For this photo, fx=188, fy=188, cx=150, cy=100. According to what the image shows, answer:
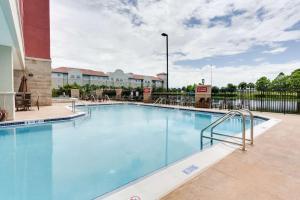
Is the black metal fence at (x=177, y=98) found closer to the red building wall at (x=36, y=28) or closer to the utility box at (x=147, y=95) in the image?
the utility box at (x=147, y=95)

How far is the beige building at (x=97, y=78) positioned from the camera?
45219 mm

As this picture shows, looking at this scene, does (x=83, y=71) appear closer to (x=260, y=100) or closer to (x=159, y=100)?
(x=159, y=100)

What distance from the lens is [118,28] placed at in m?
13.1

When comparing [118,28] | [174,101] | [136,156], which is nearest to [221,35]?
[174,101]

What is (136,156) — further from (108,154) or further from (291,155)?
(291,155)

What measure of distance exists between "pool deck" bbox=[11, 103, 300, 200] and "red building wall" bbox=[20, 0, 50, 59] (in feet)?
46.6

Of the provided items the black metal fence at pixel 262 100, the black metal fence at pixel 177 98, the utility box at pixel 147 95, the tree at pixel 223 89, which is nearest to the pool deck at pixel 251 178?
the black metal fence at pixel 262 100

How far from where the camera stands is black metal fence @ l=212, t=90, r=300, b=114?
31.7 feet

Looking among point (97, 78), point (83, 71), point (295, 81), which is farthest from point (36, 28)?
point (97, 78)

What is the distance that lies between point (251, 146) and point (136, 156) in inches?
101

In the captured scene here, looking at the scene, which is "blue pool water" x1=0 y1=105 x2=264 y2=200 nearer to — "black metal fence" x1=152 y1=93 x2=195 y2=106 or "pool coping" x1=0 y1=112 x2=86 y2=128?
"pool coping" x1=0 y1=112 x2=86 y2=128

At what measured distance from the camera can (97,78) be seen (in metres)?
51.5

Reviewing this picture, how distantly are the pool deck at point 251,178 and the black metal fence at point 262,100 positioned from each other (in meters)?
7.08

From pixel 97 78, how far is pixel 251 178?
51.8 meters
